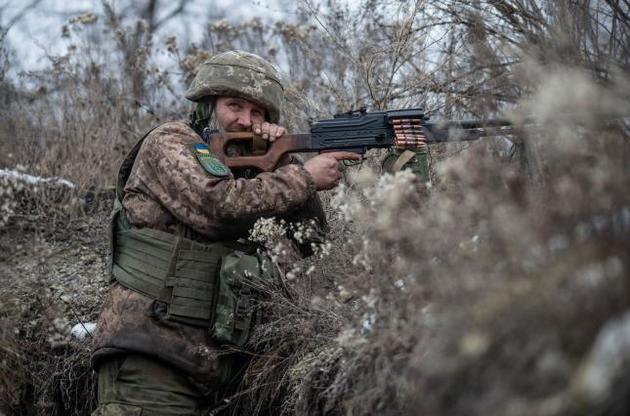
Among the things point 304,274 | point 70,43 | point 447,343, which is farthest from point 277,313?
point 70,43

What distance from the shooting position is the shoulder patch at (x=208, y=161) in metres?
3.57

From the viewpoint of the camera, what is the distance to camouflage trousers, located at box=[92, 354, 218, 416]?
354 centimetres

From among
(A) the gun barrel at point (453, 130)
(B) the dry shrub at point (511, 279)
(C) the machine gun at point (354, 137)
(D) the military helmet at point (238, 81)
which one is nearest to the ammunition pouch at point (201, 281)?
(C) the machine gun at point (354, 137)

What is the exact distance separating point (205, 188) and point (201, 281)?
467 mm

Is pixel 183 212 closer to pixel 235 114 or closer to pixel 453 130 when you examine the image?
pixel 235 114

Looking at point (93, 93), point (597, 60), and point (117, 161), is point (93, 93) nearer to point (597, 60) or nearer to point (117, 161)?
point (117, 161)

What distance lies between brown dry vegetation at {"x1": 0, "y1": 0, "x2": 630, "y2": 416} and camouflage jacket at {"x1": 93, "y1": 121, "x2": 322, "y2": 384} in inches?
11.1

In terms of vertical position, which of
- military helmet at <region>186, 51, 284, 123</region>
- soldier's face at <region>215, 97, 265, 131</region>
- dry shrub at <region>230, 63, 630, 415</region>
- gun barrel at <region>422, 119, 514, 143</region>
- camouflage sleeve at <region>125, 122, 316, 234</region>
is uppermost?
military helmet at <region>186, 51, 284, 123</region>

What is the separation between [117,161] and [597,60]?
15.8 ft

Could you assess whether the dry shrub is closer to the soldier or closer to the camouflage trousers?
the soldier

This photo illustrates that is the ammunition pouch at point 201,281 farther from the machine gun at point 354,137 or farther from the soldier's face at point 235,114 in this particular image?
the soldier's face at point 235,114

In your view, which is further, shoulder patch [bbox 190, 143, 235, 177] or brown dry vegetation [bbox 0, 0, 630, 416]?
shoulder patch [bbox 190, 143, 235, 177]

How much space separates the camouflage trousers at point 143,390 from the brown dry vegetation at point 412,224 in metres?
0.30

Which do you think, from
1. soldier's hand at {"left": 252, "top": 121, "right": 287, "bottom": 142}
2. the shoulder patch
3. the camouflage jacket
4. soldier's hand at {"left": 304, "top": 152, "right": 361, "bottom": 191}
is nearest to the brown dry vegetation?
soldier's hand at {"left": 304, "top": 152, "right": 361, "bottom": 191}
